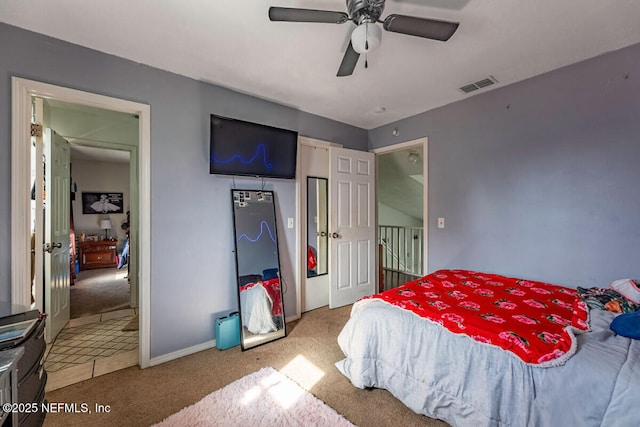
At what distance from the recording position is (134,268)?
3238 mm

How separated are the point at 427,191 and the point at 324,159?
4.35 ft

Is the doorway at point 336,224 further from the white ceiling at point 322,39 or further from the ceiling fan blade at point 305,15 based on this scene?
the ceiling fan blade at point 305,15

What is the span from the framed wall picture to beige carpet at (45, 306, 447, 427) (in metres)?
5.19

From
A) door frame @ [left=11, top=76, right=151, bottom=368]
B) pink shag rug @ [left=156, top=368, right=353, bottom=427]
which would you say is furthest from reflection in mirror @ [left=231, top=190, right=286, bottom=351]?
door frame @ [left=11, top=76, right=151, bottom=368]

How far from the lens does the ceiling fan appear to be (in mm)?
1290

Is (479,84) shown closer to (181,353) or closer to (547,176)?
(547,176)

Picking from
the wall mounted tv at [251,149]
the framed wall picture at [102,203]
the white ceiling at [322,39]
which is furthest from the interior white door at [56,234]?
the framed wall picture at [102,203]

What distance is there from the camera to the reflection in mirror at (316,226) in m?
3.26

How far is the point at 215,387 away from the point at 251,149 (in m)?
1.99

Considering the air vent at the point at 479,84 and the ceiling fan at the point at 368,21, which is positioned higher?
the air vent at the point at 479,84

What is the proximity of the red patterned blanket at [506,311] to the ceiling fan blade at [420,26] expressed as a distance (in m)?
1.57

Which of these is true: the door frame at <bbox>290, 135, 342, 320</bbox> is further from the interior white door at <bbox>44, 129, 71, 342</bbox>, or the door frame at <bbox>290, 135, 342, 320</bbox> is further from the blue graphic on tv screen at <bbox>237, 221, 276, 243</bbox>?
the interior white door at <bbox>44, 129, 71, 342</bbox>

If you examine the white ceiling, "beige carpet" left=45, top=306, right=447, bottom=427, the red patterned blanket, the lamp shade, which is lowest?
"beige carpet" left=45, top=306, right=447, bottom=427

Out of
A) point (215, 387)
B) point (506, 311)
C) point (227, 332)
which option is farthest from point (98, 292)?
point (506, 311)
